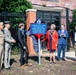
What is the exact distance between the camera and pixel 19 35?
11125mm

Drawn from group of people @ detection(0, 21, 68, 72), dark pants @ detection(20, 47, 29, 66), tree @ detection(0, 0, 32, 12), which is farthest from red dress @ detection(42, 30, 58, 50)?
tree @ detection(0, 0, 32, 12)

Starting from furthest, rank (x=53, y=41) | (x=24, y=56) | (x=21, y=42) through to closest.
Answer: (x=53, y=41), (x=24, y=56), (x=21, y=42)

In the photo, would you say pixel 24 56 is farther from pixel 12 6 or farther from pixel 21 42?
pixel 12 6

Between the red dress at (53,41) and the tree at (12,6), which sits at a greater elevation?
the tree at (12,6)

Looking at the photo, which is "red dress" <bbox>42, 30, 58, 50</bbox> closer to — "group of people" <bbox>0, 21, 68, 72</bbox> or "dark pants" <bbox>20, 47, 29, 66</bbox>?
"group of people" <bbox>0, 21, 68, 72</bbox>

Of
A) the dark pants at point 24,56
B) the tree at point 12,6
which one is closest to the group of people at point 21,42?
the dark pants at point 24,56

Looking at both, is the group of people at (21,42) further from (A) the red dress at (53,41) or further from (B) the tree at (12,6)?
(B) the tree at (12,6)

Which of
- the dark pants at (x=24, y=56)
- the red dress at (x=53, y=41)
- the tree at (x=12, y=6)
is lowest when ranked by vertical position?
the dark pants at (x=24, y=56)

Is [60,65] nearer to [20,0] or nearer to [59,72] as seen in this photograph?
[59,72]

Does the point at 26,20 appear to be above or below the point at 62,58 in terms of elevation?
above

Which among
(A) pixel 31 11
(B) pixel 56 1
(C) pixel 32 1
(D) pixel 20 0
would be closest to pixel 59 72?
(A) pixel 31 11

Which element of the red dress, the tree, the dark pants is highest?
the tree

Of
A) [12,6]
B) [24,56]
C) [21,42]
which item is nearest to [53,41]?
[24,56]

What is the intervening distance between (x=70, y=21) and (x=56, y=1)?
193 cm
